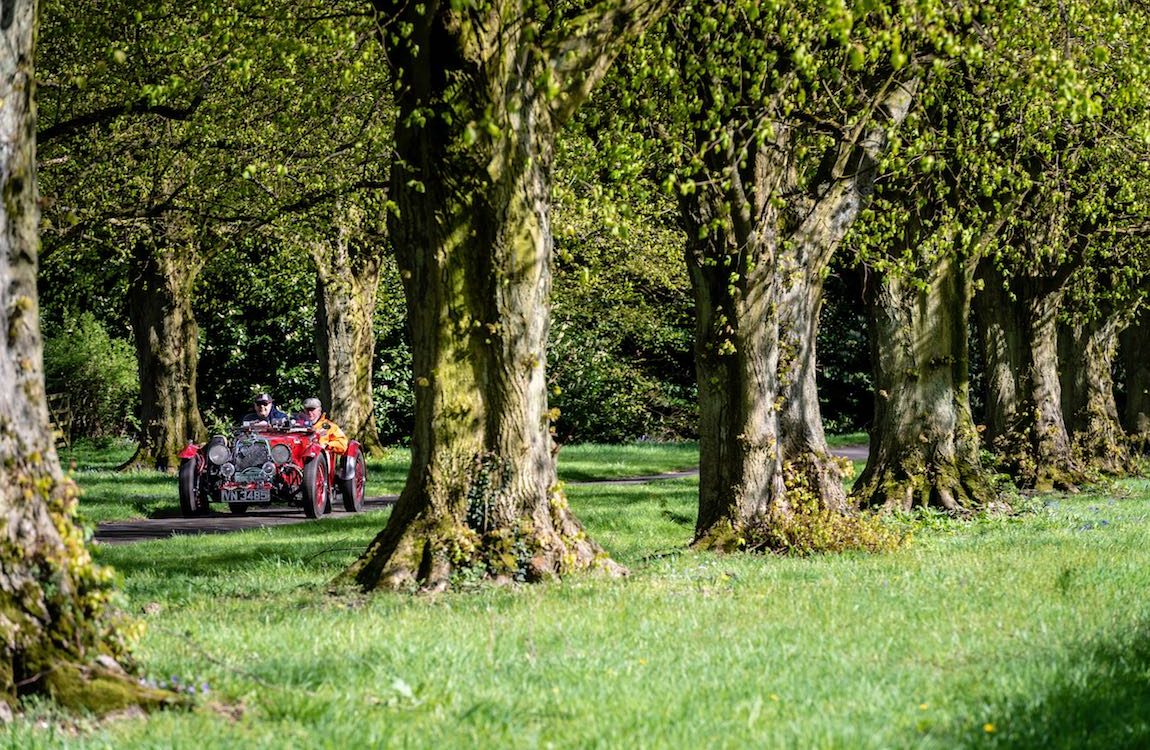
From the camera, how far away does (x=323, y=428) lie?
67.8 ft

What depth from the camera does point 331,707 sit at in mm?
5789

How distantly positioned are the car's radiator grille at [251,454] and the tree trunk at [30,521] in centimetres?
1378

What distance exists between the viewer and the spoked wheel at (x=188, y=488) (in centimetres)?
1964

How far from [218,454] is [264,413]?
1.32m

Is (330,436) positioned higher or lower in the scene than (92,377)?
lower

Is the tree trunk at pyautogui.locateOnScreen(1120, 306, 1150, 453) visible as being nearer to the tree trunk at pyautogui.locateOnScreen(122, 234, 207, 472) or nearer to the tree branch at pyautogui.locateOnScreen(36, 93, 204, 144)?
the tree trunk at pyautogui.locateOnScreen(122, 234, 207, 472)

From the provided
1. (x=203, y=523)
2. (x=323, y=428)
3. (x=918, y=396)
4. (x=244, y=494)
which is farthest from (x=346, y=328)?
(x=918, y=396)

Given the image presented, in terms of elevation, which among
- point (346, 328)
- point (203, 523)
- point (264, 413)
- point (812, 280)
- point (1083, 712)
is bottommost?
point (1083, 712)

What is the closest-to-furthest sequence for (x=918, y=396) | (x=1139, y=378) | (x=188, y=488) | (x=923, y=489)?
(x=923, y=489)
(x=918, y=396)
(x=188, y=488)
(x=1139, y=378)

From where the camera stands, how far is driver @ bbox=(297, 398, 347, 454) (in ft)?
67.4

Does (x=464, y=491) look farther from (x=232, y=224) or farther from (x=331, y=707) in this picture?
(x=232, y=224)

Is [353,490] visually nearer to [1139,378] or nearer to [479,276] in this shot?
[479,276]

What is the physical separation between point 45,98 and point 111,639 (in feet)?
49.9

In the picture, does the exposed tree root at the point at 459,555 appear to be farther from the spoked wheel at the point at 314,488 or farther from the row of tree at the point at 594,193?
the spoked wheel at the point at 314,488
